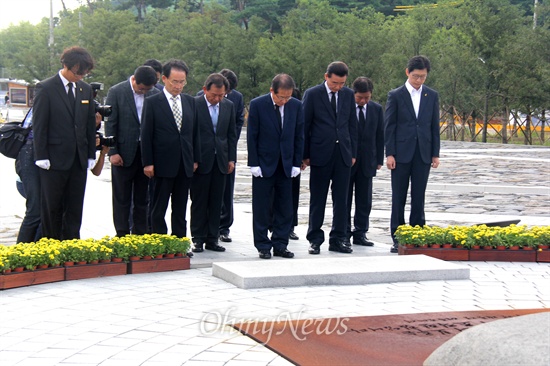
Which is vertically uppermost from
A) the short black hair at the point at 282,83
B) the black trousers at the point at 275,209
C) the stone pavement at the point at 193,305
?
the short black hair at the point at 282,83

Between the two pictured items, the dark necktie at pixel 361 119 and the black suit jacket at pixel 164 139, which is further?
the dark necktie at pixel 361 119

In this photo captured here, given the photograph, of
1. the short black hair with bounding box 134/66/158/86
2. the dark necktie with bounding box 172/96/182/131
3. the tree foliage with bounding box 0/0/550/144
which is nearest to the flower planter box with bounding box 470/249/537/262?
the dark necktie with bounding box 172/96/182/131

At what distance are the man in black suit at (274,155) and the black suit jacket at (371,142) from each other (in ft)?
3.76

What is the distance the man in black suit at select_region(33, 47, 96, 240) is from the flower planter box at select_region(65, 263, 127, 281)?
0.77 m

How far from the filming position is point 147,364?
4.79m

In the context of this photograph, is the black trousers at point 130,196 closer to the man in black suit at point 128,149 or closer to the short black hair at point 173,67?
the man in black suit at point 128,149

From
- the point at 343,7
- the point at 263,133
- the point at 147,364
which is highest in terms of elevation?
the point at 343,7

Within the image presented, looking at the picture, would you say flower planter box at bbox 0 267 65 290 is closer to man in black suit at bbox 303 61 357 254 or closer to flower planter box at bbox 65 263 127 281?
flower planter box at bbox 65 263 127 281

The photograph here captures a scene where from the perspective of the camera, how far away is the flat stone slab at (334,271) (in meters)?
6.99

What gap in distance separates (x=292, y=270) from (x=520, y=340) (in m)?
3.36

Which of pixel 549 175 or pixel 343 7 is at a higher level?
pixel 343 7

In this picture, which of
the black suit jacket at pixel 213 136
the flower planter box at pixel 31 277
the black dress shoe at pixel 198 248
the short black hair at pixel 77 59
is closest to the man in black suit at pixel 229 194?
the black suit jacket at pixel 213 136

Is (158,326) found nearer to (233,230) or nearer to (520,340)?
(520,340)

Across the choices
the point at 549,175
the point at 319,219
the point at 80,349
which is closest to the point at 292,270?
the point at 319,219
